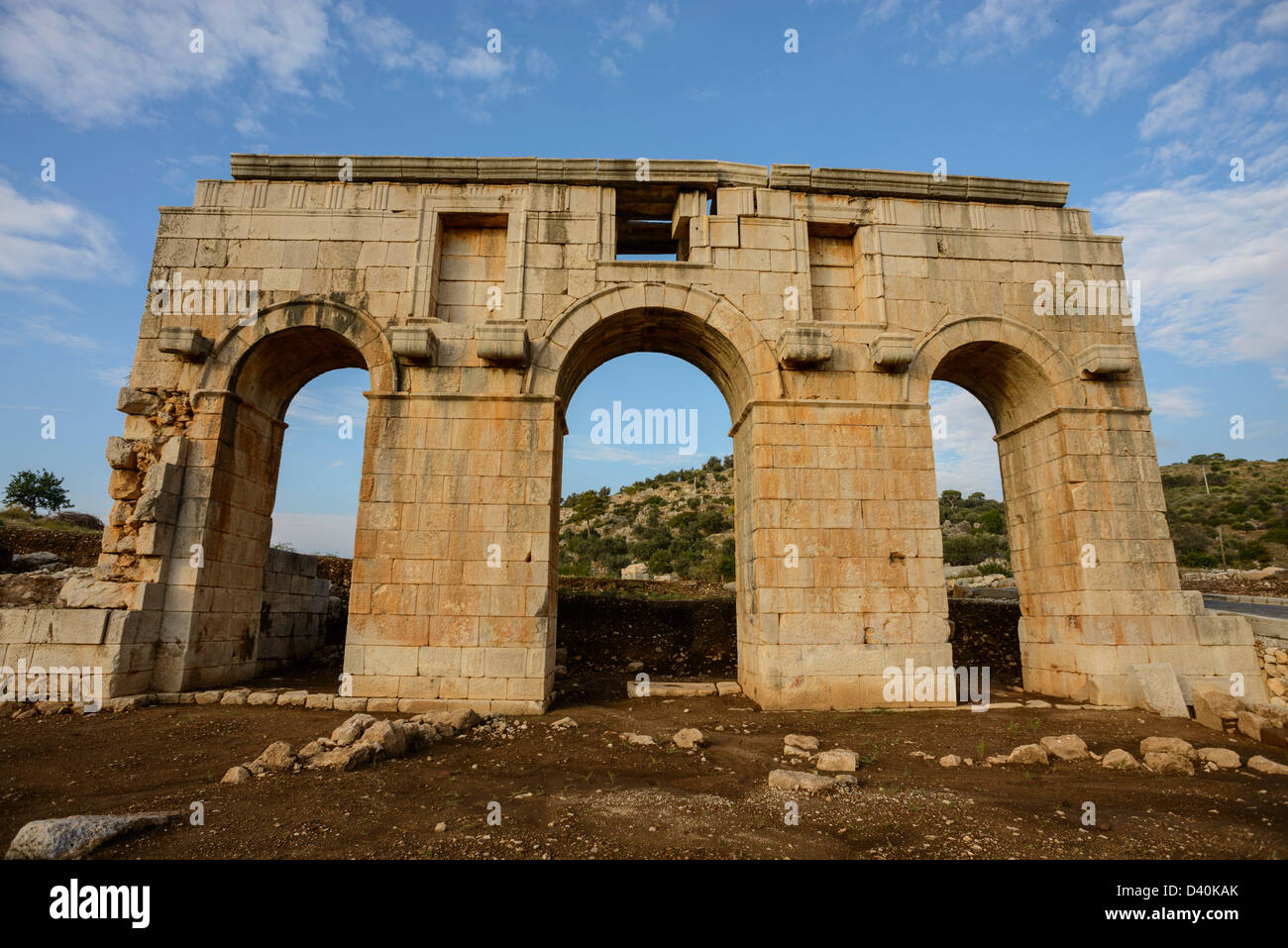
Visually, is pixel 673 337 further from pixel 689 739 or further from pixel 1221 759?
pixel 1221 759

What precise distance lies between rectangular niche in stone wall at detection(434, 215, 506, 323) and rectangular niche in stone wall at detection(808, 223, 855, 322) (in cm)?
476

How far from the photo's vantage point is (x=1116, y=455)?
876 centimetres

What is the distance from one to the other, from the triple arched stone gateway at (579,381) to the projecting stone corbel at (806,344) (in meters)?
0.04

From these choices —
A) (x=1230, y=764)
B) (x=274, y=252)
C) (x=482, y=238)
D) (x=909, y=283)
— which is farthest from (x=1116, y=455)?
(x=274, y=252)

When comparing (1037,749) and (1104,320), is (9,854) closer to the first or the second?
(1037,749)

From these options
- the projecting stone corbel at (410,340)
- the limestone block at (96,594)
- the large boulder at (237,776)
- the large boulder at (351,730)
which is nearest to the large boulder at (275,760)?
the large boulder at (237,776)

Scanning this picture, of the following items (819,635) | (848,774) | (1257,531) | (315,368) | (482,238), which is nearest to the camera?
(848,774)

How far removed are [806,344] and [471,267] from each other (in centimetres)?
514

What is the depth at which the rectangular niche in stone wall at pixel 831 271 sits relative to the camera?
9.48 metres

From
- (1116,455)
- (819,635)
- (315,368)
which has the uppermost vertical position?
(315,368)

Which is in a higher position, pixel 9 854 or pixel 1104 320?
pixel 1104 320

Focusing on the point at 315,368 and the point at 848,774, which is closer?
the point at 848,774

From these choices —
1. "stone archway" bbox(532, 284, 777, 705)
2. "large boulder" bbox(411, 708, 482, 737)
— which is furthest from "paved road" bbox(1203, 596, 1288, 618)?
"large boulder" bbox(411, 708, 482, 737)
